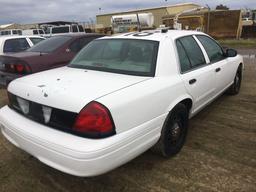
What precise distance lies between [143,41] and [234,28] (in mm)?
23922

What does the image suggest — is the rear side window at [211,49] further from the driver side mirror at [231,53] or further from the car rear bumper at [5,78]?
the car rear bumper at [5,78]

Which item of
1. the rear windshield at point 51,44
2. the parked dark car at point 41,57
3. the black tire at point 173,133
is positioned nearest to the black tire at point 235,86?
the black tire at point 173,133

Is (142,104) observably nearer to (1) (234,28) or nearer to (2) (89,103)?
(2) (89,103)

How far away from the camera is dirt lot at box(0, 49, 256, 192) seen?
9.34 feet

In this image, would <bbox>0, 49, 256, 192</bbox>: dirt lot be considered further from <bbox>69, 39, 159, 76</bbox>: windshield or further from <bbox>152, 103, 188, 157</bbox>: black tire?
<bbox>69, 39, 159, 76</bbox>: windshield

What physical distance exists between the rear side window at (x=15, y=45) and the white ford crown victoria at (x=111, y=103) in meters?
Result: 5.18

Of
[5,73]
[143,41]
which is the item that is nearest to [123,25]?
[5,73]

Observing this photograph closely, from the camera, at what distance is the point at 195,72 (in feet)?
12.0

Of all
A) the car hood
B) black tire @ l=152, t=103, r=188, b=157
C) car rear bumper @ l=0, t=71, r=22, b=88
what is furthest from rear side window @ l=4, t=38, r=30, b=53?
black tire @ l=152, t=103, r=188, b=157

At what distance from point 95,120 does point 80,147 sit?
9.9 inches

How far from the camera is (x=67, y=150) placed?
7.47 feet

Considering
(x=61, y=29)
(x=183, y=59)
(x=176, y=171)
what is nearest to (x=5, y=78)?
(x=183, y=59)

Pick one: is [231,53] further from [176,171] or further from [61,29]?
[61,29]

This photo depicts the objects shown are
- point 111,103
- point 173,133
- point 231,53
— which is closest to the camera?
point 111,103
